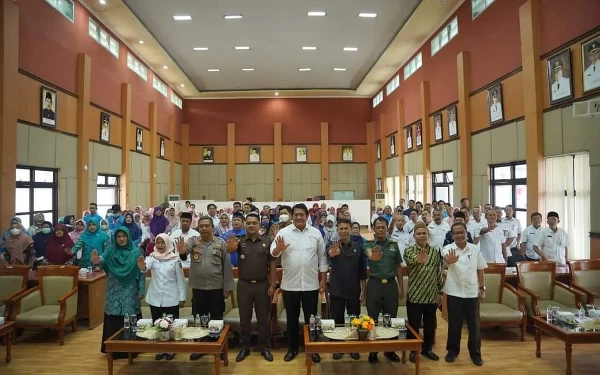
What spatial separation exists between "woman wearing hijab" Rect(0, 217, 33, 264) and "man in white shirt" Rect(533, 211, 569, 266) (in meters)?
8.00

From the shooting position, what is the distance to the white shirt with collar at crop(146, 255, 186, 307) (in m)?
4.27

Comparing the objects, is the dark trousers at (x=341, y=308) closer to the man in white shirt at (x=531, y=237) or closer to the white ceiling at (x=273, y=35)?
the man in white shirt at (x=531, y=237)

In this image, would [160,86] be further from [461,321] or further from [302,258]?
[461,321]

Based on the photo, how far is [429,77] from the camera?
13.8 metres

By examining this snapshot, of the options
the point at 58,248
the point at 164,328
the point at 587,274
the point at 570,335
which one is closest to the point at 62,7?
the point at 58,248

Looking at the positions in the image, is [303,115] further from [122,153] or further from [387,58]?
[122,153]

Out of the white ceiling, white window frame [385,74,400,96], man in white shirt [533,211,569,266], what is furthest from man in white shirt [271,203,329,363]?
white window frame [385,74,400,96]

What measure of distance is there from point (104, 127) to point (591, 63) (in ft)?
39.5

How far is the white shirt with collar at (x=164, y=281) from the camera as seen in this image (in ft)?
14.0

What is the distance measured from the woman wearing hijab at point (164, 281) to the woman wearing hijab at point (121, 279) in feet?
0.45

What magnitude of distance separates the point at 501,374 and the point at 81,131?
10.9 meters

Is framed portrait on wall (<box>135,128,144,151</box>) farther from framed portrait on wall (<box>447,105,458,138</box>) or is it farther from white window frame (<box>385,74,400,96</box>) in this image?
framed portrait on wall (<box>447,105,458,138</box>)

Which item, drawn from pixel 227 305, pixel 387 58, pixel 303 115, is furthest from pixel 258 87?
pixel 227 305

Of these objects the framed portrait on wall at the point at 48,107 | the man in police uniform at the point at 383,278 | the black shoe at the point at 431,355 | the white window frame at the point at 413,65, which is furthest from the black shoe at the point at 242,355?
the white window frame at the point at 413,65
